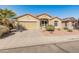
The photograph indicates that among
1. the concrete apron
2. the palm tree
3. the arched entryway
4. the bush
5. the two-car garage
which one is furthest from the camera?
the two-car garage

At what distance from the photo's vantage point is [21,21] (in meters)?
8.04

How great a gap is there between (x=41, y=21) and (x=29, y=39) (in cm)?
108

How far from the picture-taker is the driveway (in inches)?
289

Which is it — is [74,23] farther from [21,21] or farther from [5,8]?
[5,8]

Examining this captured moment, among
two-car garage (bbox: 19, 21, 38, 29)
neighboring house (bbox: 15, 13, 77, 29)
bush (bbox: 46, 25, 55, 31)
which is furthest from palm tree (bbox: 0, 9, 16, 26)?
bush (bbox: 46, 25, 55, 31)

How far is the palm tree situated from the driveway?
0.71 meters

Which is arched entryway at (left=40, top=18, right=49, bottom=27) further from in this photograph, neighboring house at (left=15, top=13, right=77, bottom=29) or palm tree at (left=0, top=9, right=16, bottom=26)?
palm tree at (left=0, top=9, right=16, bottom=26)
